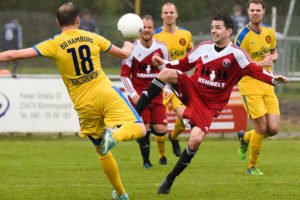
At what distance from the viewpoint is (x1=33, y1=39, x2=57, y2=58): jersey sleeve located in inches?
343

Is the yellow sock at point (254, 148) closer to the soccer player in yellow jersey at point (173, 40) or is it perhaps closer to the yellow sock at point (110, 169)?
the soccer player in yellow jersey at point (173, 40)

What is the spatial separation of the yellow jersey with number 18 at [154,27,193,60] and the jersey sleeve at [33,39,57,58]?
5741 mm

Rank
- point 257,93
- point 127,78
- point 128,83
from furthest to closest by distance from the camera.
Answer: point 127,78 → point 128,83 → point 257,93

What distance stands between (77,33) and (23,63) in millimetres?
10452

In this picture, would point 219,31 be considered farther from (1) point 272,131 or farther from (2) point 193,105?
(1) point 272,131

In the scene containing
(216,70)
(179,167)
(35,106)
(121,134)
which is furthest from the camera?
(35,106)

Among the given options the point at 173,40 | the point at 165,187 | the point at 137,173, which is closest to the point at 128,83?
the point at 137,173

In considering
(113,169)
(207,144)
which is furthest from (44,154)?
(113,169)

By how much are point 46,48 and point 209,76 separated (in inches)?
96.9

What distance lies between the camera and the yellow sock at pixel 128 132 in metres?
8.65

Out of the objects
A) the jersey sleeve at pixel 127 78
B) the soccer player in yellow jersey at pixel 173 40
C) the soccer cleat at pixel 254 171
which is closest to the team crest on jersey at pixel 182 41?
the soccer player in yellow jersey at pixel 173 40

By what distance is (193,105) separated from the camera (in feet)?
33.5

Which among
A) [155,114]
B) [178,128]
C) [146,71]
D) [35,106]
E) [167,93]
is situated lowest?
[35,106]

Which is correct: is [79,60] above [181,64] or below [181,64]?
above
